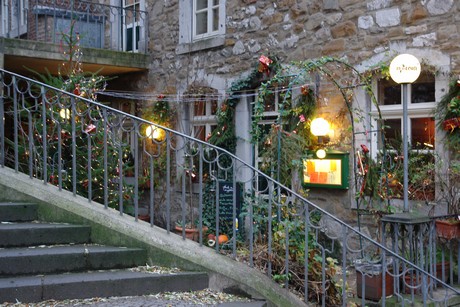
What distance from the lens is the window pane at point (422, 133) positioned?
6906 mm

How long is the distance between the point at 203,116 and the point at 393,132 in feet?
12.7

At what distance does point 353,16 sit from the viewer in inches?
301

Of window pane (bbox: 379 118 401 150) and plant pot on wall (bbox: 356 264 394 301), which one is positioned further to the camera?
window pane (bbox: 379 118 401 150)

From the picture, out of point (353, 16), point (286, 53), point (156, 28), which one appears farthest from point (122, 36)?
point (353, 16)

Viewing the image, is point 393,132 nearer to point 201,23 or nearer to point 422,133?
point 422,133

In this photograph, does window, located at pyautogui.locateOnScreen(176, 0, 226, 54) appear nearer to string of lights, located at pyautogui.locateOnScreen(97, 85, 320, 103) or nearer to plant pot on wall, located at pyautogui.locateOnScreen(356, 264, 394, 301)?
string of lights, located at pyautogui.locateOnScreen(97, 85, 320, 103)

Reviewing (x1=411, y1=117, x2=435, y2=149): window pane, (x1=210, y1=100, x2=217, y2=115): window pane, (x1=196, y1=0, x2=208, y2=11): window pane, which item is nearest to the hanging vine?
(x1=411, y1=117, x2=435, y2=149): window pane

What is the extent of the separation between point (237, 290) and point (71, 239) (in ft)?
4.38

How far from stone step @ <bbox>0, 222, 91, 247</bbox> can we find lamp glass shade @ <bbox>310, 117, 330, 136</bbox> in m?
3.66

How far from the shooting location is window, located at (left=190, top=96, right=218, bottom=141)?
33.3ft

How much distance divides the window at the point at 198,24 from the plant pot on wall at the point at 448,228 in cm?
497

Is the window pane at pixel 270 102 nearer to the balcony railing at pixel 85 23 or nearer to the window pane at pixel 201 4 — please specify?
the window pane at pixel 201 4

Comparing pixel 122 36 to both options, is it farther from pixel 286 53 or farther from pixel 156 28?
pixel 286 53

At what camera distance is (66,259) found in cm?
453
